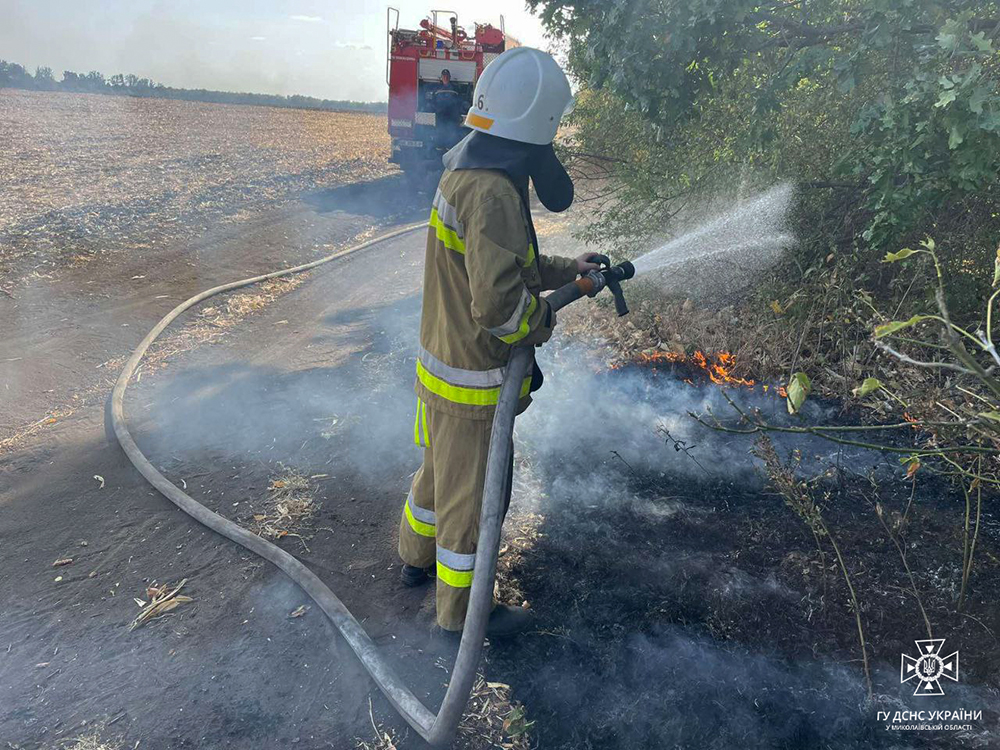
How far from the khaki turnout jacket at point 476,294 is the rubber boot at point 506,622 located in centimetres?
93

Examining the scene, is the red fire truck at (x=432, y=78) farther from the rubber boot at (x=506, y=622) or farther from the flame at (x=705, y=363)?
the rubber boot at (x=506, y=622)

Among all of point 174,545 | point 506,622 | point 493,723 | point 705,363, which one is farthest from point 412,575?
point 705,363

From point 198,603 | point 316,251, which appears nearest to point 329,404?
point 198,603

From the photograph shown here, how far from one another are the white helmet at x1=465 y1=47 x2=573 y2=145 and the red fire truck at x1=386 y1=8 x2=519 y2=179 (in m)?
12.1

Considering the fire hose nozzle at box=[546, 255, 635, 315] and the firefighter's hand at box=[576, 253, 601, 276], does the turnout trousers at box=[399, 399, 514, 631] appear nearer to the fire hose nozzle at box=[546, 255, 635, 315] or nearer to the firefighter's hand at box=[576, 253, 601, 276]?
the fire hose nozzle at box=[546, 255, 635, 315]

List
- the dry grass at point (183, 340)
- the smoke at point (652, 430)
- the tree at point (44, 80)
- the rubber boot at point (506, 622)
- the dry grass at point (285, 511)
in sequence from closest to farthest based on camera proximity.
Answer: the rubber boot at point (506, 622)
the dry grass at point (285, 511)
the smoke at point (652, 430)
the dry grass at point (183, 340)
the tree at point (44, 80)

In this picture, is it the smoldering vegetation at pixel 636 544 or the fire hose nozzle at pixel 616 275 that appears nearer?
the smoldering vegetation at pixel 636 544

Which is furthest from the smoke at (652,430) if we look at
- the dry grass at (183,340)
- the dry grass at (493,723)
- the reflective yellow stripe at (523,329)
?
the dry grass at (183,340)

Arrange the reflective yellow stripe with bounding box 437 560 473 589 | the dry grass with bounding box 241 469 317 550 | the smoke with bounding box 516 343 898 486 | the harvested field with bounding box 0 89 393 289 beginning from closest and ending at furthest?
1. the reflective yellow stripe with bounding box 437 560 473 589
2. the dry grass with bounding box 241 469 317 550
3. the smoke with bounding box 516 343 898 486
4. the harvested field with bounding box 0 89 393 289

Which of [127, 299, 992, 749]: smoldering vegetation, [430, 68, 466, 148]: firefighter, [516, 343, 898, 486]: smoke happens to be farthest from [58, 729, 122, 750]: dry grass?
[430, 68, 466, 148]: firefighter

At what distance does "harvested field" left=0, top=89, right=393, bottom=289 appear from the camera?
871cm

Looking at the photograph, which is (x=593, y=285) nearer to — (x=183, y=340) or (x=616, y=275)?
(x=616, y=275)

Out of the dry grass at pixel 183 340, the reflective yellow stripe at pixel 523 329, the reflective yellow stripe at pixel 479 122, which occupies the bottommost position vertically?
the dry grass at pixel 183 340

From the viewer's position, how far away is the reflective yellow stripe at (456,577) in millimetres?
2746
